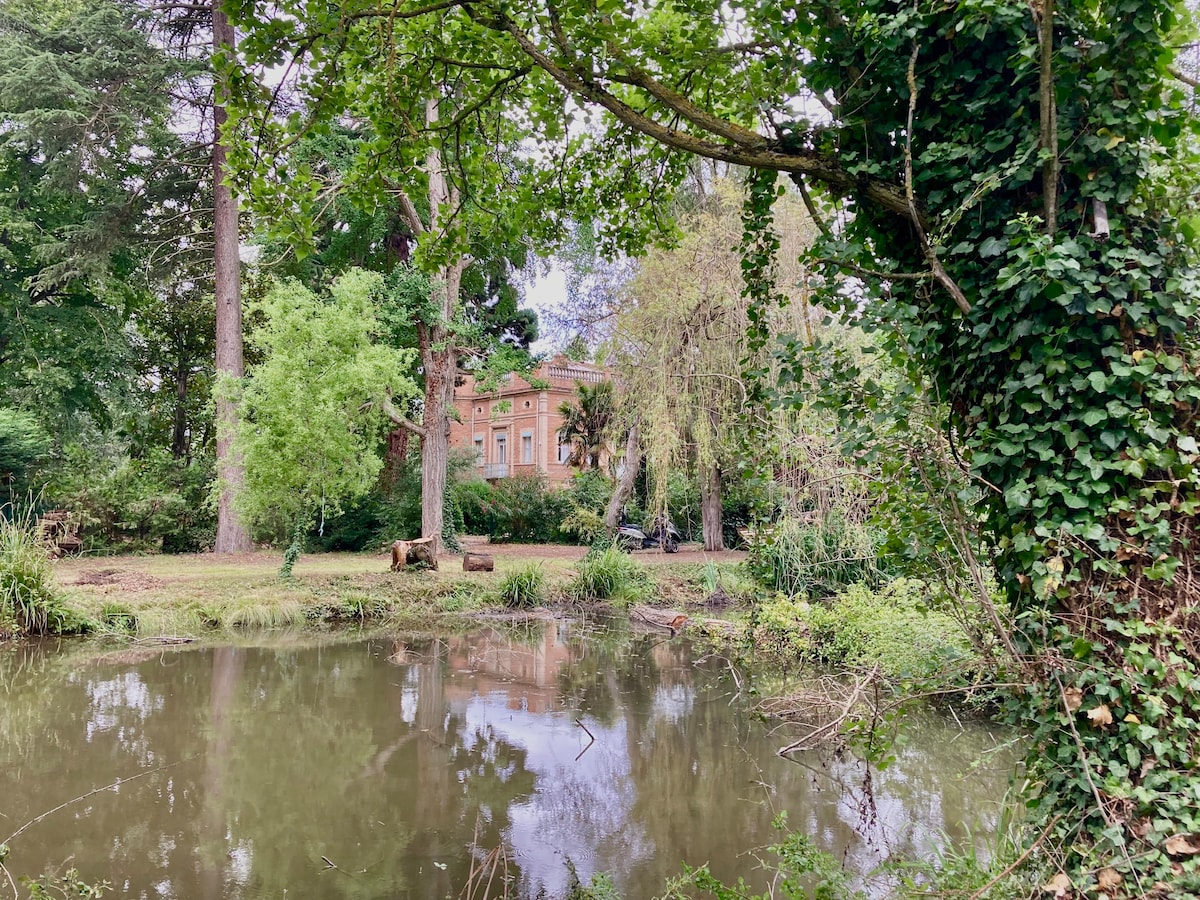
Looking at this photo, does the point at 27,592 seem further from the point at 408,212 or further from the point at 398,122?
the point at 408,212

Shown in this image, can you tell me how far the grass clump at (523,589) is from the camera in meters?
11.8

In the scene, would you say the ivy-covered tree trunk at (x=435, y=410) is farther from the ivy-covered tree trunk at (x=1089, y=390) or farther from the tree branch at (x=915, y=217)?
the ivy-covered tree trunk at (x=1089, y=390)

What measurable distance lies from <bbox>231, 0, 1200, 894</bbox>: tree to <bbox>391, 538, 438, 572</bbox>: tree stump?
1094cm

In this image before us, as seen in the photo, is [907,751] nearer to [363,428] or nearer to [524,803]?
[524,803]

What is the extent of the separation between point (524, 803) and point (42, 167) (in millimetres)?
17182

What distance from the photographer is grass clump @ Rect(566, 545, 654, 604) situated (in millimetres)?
12188

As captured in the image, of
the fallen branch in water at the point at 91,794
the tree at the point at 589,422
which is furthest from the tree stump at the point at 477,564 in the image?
the fallen branch in water at the point at 91,794

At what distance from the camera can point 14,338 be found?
52.1 feet

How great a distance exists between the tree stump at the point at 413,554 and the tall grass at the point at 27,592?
4.70m

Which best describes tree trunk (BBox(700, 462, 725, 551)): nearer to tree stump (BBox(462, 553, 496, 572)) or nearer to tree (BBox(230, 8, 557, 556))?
tree stump (BBox(462, 553, 496, 572))

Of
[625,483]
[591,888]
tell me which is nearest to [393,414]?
[625,483]

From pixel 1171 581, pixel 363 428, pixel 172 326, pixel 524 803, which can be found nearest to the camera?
pixel 1171 581

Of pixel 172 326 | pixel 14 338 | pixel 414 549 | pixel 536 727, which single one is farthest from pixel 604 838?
pixel 172 326

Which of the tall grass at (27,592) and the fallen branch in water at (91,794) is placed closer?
the fallen branch in water at (91,794)
